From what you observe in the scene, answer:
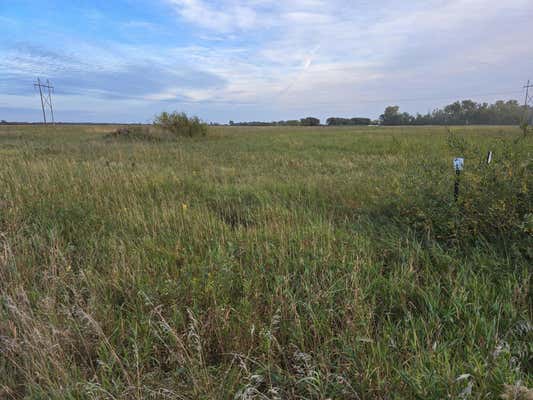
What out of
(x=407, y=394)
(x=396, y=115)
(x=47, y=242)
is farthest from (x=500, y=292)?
(x=396, y=115)

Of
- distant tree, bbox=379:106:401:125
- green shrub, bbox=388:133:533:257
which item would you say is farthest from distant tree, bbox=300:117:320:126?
green shrub, bbox=388:133:533:257

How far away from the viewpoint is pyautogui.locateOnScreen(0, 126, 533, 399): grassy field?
62.6 inches

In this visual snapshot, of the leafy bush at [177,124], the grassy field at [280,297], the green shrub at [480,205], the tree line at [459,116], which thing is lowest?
the grassy field at [280,297]

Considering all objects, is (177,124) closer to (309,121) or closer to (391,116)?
(309,121)

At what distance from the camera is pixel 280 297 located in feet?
6.98

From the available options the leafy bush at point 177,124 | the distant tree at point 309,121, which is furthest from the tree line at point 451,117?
the leafy bush at point 177,124

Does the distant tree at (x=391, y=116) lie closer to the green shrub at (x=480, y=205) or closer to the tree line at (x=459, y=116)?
the tree line at (x=459, y=116)

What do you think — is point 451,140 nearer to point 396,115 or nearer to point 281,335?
point 281,335

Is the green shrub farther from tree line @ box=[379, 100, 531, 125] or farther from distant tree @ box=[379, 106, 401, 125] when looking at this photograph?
distant tree @ box=[379, 106, 401, 125]

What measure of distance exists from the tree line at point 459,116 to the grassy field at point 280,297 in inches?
3504

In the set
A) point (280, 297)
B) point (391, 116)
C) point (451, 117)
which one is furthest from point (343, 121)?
point (280, 297)

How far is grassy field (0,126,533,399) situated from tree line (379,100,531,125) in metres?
89.0

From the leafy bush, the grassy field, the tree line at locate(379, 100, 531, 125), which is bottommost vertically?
the grassy field

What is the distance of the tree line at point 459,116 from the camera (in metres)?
78.4
